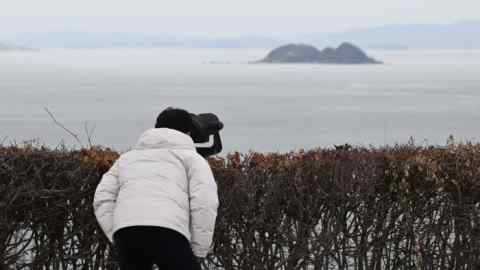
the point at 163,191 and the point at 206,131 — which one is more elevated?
the point at 206,131

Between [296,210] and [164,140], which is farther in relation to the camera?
[296,210]

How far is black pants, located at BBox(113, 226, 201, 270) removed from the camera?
5.12 m

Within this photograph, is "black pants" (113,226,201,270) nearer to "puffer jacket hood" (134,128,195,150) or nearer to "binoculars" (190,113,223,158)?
"puffer jacket hood" (134,128,195,150)

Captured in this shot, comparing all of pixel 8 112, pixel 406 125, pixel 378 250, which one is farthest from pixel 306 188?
pixel 8 112

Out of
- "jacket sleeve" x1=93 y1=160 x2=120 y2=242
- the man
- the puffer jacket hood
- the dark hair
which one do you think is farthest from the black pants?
the dark hair

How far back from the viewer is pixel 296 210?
251 inches

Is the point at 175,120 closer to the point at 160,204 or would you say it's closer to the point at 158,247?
the point at 160,204

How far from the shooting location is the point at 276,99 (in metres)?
81.1

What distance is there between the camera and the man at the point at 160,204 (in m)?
5.14

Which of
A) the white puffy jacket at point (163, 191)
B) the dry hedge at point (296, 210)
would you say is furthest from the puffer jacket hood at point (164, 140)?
the dry hedge at point (296, 210)

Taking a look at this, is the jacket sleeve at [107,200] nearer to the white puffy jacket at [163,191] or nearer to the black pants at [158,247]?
the white puffy jacket at [163,191]

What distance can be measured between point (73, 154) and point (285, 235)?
1.49 m

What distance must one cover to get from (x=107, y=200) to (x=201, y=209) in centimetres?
58

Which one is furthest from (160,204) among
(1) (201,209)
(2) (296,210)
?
(2) (296,210)
